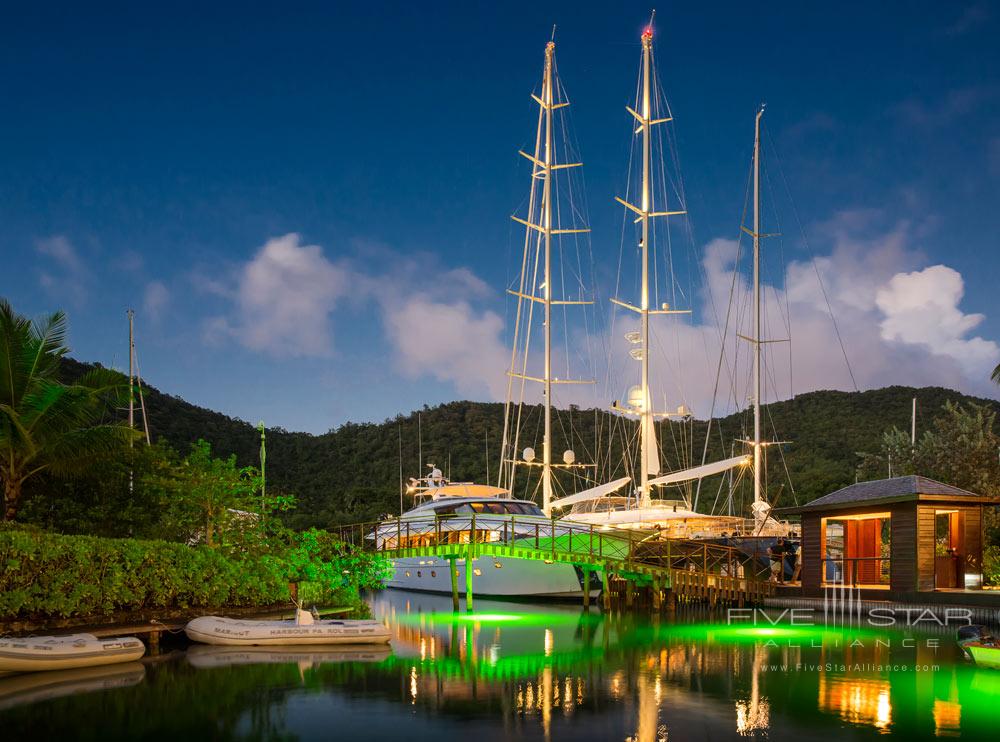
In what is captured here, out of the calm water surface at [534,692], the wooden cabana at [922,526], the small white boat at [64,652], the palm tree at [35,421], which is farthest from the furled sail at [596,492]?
the small white boat at [64,652]

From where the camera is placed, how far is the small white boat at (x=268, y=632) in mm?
18500

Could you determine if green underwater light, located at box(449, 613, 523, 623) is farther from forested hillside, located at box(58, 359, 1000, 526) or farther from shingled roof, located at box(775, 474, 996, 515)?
forested hillside, located at box(58, 359, 1000, 526)

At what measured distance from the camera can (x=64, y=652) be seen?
15.2m

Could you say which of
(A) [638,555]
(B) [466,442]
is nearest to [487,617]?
(A) [638,555]

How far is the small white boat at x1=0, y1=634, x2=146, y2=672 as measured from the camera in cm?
1446

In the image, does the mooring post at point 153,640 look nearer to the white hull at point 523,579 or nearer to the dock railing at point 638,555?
the dock railing at point 638,555

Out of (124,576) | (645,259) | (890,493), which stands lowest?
(124,576)

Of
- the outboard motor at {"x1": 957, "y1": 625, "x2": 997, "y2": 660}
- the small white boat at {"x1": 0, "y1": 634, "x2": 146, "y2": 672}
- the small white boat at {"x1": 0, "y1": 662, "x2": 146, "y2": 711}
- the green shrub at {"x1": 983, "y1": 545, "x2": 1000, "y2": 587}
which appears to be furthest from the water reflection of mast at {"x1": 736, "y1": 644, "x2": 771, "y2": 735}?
the green shrub at {"x1": 983, "y1": 545, "x2": 1000, "y2": 587}

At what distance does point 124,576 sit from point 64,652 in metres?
2.85

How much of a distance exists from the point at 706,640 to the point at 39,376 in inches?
600

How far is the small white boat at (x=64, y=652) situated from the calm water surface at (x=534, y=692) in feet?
0.79

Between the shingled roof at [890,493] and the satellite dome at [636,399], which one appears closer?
the shingled roof at [890,493]

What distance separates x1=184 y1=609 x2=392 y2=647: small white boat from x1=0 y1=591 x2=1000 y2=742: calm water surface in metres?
0.30

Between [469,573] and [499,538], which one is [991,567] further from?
[499,538]
